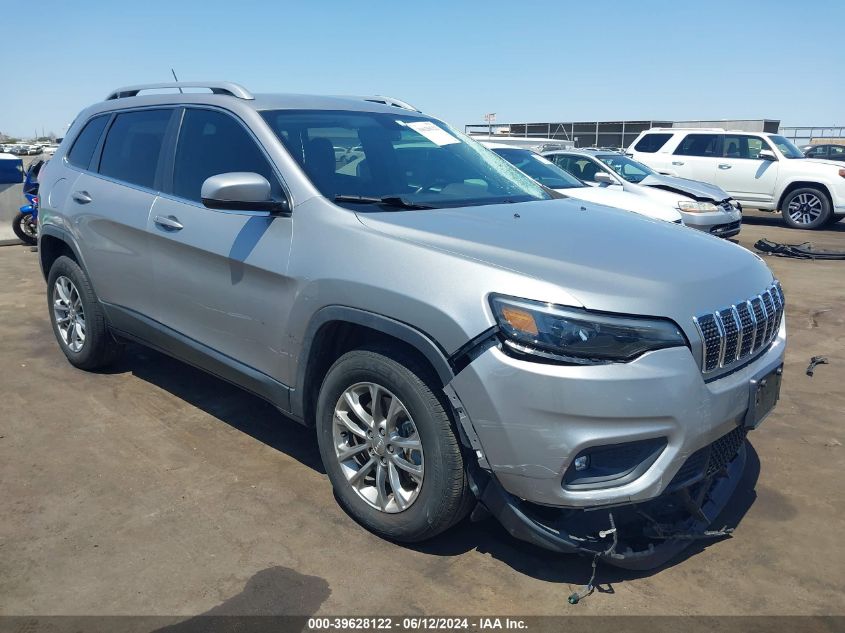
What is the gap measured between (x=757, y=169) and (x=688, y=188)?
3.98m

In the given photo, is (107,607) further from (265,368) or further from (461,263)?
(461,263)

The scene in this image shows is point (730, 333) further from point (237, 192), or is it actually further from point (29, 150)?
point (29, 150)

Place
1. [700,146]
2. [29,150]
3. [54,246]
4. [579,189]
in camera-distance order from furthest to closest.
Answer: [29,150] < [700,146] < [579,189] < [54,246]

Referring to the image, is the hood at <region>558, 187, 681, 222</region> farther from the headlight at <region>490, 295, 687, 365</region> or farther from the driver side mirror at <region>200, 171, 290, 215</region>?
the headlight at <region>490, 295, 687, 365</region>

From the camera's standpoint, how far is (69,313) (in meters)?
5.16

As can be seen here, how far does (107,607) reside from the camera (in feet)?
8.91

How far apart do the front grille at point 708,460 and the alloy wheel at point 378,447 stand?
3.18ft

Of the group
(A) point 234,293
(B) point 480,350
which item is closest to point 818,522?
(B) point 480,350

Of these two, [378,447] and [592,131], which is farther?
[592,131]

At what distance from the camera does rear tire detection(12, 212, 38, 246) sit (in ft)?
36.2

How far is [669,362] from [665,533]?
2.41 ft

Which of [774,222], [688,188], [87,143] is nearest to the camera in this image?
[87,143]

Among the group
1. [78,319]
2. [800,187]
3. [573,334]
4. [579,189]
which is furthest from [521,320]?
[800,187]

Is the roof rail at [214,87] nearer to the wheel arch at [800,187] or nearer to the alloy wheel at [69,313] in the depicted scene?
the alloy wheel at [69,313]
